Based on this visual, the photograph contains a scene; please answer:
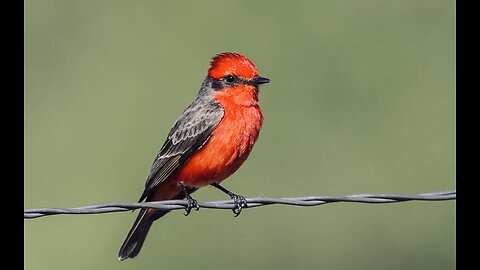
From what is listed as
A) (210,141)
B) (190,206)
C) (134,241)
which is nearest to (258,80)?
(210,141)

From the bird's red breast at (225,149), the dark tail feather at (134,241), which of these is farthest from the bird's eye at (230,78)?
the dark tail feather at (134,241)

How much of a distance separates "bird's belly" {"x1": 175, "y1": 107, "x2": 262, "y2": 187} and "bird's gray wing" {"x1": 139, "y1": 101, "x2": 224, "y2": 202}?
46 mm

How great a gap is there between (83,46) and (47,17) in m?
0.56

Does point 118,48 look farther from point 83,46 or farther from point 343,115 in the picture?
point 343,115

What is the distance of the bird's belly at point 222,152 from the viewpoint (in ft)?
23.8

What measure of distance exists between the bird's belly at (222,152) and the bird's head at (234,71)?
11.9 inches

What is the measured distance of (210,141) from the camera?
7328 millimetres

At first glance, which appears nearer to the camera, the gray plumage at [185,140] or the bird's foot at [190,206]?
the bird's foot at [190,206]

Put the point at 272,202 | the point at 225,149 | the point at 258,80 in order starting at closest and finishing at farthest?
1. the point at 272,202
2. the point at 225,149
3. the point at 258,80

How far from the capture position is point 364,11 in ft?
38.8

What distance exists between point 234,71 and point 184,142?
657mm

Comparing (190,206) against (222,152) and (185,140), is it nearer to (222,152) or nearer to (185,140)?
(222,152)

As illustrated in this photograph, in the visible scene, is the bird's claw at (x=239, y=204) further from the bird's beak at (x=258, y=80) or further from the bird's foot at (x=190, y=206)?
the bird's beak at (x=258, y=80)

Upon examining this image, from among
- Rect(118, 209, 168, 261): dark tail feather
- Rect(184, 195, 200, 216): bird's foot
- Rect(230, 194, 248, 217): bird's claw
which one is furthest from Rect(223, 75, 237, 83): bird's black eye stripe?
Rect(118, 209, 168, 261): dark tail feather
